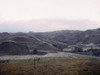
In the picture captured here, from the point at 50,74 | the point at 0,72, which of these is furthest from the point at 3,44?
the point at 50,74

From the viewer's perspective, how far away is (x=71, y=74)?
35.2 meters

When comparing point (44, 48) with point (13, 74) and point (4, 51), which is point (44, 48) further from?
point (13, 74)

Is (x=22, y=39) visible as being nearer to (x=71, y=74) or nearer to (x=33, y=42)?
(x=33, y=42)

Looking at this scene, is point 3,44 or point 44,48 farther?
point 44,48

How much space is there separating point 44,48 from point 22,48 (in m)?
11.6

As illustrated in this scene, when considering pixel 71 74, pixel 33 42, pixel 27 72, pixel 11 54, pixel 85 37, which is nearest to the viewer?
pixel 71 74

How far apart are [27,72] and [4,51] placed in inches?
1650

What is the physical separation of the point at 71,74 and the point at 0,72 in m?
14.2

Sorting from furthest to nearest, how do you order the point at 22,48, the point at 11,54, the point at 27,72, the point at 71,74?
the point at 22,48 < the point at 11,54 < the point at 27,72 < the point at 71,74

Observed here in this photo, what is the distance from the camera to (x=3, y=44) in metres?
82.3

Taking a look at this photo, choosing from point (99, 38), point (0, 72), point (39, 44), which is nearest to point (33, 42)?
point (39, 44)

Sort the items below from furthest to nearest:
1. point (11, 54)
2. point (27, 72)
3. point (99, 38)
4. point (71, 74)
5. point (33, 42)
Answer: point (99, 38) → point (33, 42) → point (11, 54) → point (27, 72) → point (71, 74)

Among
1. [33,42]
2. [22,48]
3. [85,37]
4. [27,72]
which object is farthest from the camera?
[85,37]

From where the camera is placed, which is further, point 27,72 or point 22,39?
point 22,39
